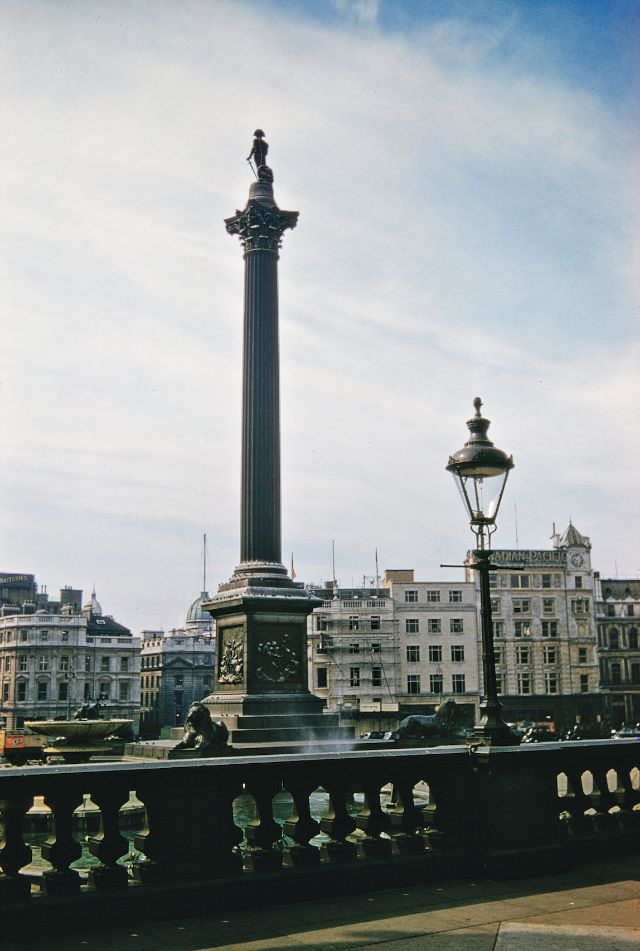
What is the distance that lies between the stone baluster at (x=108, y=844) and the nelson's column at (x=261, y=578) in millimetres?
→ 18459

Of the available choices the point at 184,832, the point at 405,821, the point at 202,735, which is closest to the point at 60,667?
the point at 202,735

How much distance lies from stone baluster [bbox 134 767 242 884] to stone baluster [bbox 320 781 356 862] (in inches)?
37.6

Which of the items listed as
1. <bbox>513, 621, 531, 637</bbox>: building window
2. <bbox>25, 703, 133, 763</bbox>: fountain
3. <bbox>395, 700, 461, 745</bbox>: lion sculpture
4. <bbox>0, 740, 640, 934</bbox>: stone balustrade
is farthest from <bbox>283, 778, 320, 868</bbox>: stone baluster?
<bbox>513, 621, 531, 637</bbox>: building window

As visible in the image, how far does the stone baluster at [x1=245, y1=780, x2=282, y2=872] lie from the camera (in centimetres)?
807

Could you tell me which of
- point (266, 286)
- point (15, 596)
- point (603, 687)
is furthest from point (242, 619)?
point (15, 596)

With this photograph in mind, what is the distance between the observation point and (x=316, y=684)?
86625mm

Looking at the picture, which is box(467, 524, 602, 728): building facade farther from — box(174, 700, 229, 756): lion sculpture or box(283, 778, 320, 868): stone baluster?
box(283, 778, 320, 868): stone baluster

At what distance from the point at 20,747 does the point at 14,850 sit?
44526 millimetres

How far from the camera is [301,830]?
844 centimetres

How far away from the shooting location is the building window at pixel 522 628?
8906cm

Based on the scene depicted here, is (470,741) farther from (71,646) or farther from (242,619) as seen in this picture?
(71,646)

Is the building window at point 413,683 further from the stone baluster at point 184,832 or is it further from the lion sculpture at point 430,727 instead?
the stone baluster at point 184,832

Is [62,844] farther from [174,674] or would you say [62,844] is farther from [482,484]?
[174,674]

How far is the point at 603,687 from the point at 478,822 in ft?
281
